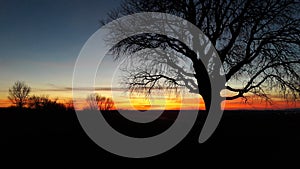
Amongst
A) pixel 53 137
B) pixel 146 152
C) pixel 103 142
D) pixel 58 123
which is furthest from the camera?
pixel 58 123

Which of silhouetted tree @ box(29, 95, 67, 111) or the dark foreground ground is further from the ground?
A: silhouetted tree @ box(29, 95, 67, 111)

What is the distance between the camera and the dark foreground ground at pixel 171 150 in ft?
24.9

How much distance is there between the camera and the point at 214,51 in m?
12.0

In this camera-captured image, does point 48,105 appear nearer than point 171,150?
No

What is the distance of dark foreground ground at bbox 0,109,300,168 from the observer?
7590 millimetres

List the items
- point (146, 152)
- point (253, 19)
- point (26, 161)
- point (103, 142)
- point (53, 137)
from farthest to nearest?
point (253, 19), point (53, 137), point (103, 142), point (146, 152), point (26, 161)

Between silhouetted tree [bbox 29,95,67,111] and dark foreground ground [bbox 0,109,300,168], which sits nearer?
dark foreground ground [bbox 0,109,300,168]

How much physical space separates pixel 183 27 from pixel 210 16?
3.78 ft

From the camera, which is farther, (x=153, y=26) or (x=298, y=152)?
(x=153, y=26)

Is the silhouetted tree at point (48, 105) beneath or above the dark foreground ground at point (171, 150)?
above

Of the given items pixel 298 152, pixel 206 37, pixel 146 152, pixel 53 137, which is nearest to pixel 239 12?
pixel 206 37

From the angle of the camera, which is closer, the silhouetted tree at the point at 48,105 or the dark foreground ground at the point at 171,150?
the dark foreground ground at the point at 171,150

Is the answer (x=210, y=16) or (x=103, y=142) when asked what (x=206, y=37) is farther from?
(x=103, y=142)

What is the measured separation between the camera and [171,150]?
9078mm
